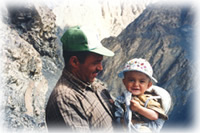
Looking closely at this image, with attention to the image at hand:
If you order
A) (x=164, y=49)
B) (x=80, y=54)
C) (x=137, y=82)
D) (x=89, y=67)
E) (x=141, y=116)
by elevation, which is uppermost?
(x=80, y=54)

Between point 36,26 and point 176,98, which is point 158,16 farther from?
point 36,26

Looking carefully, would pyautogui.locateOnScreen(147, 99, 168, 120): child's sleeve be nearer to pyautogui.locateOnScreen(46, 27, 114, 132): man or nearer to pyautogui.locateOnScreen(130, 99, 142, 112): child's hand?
pyautogui.locateOnScreen(130, 99, 142, 112): child's hand

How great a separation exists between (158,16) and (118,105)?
1622cm

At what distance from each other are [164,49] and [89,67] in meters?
13.8

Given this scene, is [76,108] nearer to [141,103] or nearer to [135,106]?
[135,106]

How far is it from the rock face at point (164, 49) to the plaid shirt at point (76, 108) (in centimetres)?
835

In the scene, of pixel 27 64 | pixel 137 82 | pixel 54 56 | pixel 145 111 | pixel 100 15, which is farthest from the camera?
pixel 100 15

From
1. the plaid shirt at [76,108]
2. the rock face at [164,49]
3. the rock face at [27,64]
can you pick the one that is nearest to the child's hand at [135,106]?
the plaid shirt at [76,108]

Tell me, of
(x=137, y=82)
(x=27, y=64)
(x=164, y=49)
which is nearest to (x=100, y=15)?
(x=164, y=49)

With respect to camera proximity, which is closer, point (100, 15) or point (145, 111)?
point (145, 111)

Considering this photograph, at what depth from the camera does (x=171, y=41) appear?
47.9ft

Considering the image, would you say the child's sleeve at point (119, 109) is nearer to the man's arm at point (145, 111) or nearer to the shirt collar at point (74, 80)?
the man's arm at point (145, 111)

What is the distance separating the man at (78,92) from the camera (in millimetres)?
1455

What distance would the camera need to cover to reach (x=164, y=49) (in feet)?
47.9
